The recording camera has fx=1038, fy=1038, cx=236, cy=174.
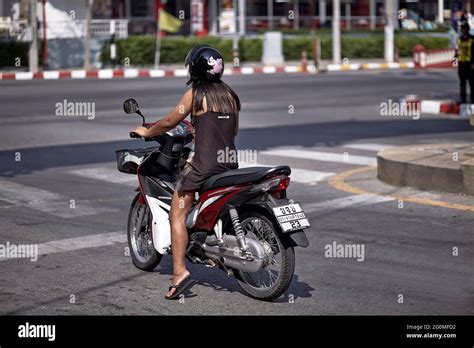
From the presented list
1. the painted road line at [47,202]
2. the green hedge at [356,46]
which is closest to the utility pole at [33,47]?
the green hedge at [356,46]

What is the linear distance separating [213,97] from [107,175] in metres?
6.40

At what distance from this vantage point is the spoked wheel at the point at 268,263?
7.17 m

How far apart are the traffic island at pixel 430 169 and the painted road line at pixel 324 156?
3.91 feet

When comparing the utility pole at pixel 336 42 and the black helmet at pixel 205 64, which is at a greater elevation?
the utility pole at pixel 336 42

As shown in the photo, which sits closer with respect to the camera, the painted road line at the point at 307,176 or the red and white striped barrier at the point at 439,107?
the painted road line at the point at 307,176

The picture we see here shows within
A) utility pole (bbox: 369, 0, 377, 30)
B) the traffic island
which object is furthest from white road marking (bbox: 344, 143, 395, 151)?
utility pole (bbox: 369, 0, 377, 30)

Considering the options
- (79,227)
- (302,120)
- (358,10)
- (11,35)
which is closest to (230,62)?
(11,35)

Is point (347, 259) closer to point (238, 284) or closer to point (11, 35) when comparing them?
point (238, 284)

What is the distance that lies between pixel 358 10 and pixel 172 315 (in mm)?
48177

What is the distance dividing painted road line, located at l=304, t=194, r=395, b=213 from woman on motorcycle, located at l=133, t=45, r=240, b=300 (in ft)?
12.2

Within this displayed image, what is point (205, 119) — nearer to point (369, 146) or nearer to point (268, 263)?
point (268, 263)

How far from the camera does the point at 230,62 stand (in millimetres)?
41625

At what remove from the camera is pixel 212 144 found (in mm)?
7359

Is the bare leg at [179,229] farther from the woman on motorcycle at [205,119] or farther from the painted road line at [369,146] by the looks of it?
the painted road line at [369,146]
